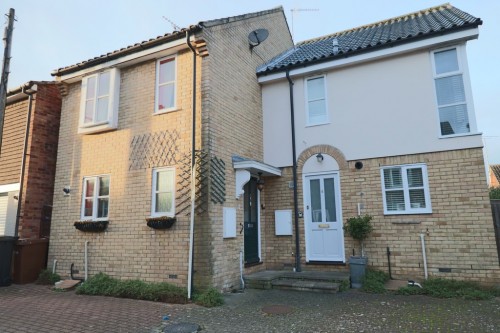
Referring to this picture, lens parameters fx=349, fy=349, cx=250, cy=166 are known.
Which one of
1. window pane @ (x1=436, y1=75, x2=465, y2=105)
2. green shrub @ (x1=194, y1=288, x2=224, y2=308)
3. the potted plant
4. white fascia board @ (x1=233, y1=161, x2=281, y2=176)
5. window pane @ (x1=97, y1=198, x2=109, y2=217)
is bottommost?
green shrub @ (x1=194, y1=288, x2=224, y2=308)

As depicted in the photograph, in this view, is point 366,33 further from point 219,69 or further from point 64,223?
point 64,223

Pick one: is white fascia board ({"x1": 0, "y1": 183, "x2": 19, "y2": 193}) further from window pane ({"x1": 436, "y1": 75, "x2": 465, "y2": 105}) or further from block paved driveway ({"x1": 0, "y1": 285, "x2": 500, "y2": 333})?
window pane ({"x1": 436, "y1": 75, "x2": 465, "y2": 105})

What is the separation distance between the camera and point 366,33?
40.6ft

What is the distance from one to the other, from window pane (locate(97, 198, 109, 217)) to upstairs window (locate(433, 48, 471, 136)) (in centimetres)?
882

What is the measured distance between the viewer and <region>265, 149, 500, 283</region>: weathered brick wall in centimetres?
782

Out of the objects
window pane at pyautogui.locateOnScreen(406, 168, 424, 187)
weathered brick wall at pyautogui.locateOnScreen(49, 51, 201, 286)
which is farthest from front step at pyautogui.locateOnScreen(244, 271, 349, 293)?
window pane at pyautogui.locateOnScreen(406, 168, 424, 187)

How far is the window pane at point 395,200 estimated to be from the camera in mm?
8750

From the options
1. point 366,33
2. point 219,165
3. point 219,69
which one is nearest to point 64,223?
point 219,165

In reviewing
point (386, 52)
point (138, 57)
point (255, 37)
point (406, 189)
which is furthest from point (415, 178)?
point (138, 57)

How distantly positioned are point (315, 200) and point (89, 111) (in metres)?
6.92

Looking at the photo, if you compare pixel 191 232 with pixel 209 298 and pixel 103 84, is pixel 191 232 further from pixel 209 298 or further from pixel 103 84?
pixel 103 84

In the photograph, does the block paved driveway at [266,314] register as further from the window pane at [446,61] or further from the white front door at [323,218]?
the window pane at [446,61]

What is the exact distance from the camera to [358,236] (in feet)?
28.8

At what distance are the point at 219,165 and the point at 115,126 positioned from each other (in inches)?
130
